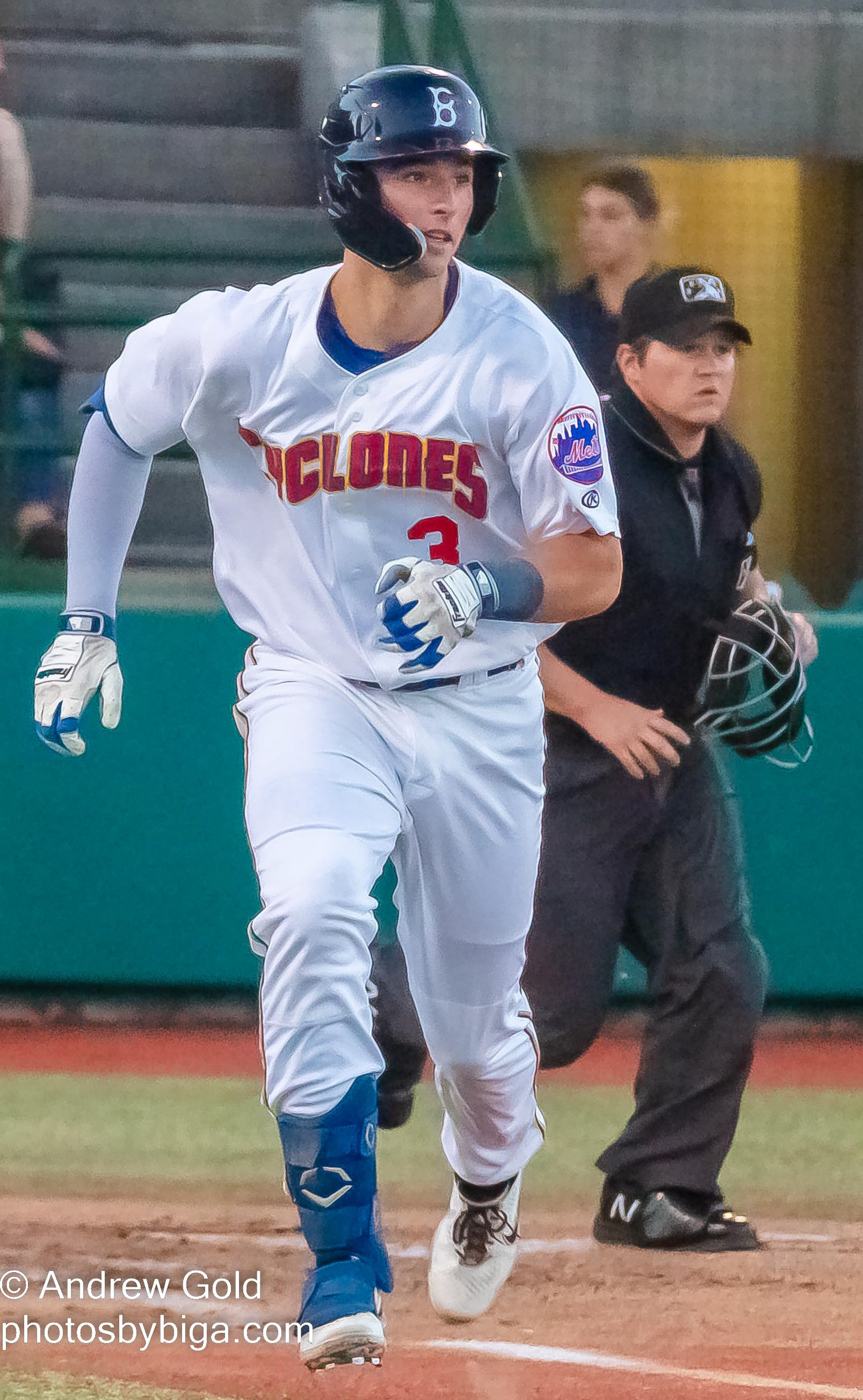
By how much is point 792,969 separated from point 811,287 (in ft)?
5.27

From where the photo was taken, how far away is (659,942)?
3.29 meters

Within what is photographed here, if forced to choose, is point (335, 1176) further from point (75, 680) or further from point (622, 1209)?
point (622, 1209)

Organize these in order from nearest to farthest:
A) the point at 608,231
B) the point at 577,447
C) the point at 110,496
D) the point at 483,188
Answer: the point at 577,447 → the point at 483,188 → the point at 110,496 → the point at 608,231

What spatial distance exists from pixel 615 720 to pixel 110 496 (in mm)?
1001

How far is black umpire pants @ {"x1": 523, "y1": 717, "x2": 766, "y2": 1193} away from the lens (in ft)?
10.6

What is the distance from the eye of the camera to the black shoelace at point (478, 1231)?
2871mm

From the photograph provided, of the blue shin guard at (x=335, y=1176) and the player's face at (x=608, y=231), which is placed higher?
the player's face at (x=608, y=231)

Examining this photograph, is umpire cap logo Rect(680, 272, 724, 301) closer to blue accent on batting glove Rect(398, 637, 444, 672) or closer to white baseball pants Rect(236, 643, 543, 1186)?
white baseball pants Rect(236, 643, 543, 1186)

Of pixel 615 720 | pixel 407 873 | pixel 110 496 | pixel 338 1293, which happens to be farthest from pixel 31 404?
pixel 338 1293

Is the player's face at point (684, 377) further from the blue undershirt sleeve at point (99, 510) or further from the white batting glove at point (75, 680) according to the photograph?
the white batting glove at point (75, 680)

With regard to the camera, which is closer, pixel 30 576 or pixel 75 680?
pixel 75 680

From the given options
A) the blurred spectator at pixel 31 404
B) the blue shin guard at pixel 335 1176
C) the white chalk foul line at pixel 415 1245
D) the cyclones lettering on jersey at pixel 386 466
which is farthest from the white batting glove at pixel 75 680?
the blurred spectator at pixel 31 404

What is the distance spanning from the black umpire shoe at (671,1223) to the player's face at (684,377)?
134cm

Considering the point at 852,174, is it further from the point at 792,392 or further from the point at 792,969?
the point at 792,969
